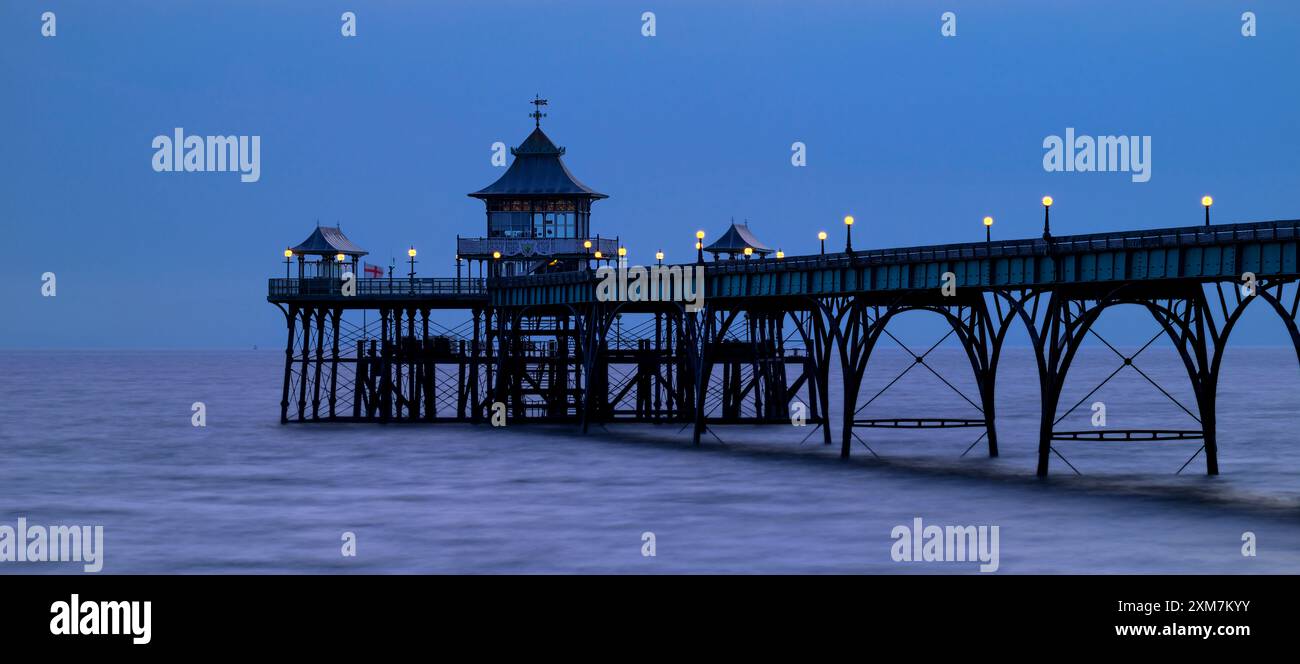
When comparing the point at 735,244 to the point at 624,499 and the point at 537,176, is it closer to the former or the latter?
the point at 537,176

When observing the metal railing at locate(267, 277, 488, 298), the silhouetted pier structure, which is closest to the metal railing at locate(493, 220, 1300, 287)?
the silhouetted pier structure

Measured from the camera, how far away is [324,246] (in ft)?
301

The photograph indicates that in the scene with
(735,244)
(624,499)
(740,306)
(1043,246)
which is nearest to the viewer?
(624,499)

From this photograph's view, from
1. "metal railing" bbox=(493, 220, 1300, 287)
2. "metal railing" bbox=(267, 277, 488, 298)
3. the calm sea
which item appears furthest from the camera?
"metal railing" bbox=(267, 277, 488, 298)

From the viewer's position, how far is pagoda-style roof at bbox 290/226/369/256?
9125cm

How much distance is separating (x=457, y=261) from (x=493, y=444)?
2289 centimetres

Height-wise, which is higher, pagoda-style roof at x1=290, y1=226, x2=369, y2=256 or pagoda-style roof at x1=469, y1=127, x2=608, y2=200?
pagoda-style roof at x1=469, y1=127, x2=608, y2=200

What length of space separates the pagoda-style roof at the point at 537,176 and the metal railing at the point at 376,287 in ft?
33.6

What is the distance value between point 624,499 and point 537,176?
49.0 meters

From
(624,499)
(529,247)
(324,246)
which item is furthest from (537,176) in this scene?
(624,499)

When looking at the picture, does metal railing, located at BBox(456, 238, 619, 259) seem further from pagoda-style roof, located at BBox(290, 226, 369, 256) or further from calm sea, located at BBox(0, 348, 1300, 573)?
calm sea, located at BBox(0, 348, 1300, 573)

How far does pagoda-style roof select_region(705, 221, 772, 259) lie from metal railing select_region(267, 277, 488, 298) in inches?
599
